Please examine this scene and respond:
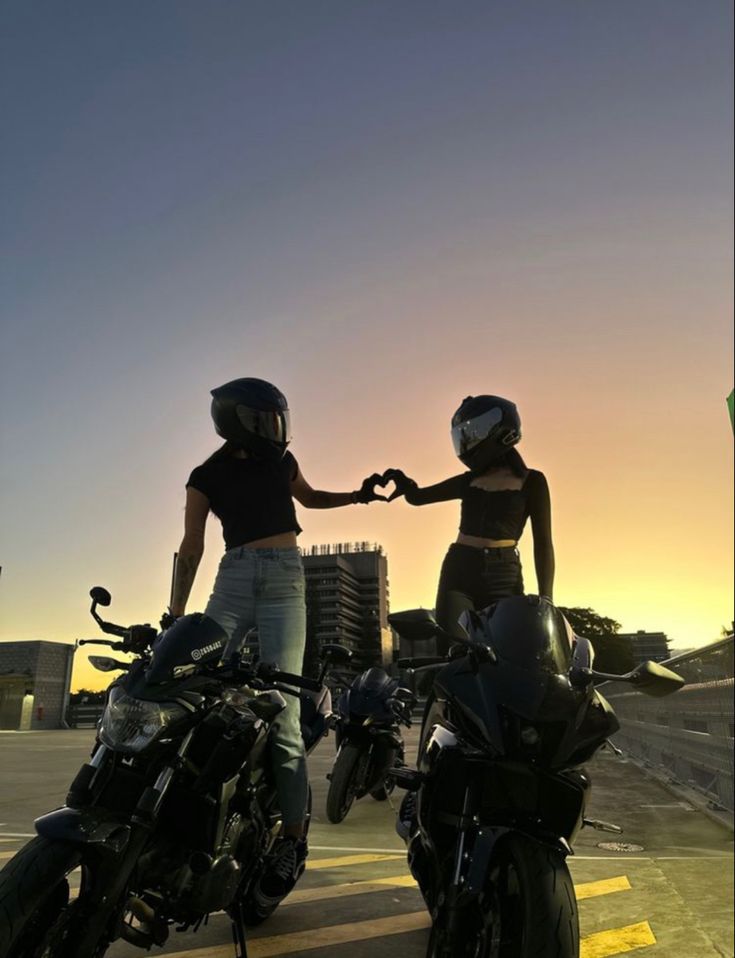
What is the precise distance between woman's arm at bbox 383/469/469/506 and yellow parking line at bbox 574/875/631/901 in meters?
2.03

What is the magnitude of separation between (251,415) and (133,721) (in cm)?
165

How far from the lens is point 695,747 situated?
665 centimetres

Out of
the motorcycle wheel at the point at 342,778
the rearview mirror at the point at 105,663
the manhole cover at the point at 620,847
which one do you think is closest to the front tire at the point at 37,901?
the rearview mirror at the point at 105,663

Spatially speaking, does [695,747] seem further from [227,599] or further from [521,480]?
[227,599]

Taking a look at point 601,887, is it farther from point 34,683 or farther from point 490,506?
point 34,683

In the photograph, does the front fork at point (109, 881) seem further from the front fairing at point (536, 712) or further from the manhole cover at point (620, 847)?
the manhole cover at point (620, 847)

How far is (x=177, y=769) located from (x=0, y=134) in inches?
123

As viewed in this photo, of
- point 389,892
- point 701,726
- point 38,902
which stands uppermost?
point 38,902

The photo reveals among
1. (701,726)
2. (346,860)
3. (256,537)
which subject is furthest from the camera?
(701,726)

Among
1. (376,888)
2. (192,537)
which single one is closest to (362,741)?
(376,888)

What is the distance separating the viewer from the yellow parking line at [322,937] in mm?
2797

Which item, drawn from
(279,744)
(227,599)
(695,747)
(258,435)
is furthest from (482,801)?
(695,747)

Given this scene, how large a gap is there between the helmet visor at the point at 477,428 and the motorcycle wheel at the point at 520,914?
2.25 meters

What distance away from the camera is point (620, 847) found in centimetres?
456
